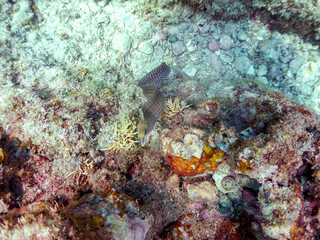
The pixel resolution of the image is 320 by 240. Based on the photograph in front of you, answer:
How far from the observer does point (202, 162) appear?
10.7ft

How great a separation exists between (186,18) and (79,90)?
13.1ft

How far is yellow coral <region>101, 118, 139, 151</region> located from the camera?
388 centimetres

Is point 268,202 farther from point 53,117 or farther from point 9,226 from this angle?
point 53,117

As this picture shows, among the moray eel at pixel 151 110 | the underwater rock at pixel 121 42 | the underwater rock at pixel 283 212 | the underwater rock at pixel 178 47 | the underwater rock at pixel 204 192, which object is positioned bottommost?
the underwater rock at pixel 204 192

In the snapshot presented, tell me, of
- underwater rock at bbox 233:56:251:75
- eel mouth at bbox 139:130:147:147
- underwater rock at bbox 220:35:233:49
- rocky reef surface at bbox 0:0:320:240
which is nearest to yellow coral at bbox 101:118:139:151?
rocky reef surface at bbox 0:0:320:240

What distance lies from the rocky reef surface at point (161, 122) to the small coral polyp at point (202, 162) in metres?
0.02

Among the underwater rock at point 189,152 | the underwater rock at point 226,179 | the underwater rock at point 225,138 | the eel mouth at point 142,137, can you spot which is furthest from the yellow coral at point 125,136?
the underwater rock at point 226,179

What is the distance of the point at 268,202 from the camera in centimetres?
255

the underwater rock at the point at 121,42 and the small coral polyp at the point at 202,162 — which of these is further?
the underwater rock at the point at 121,42

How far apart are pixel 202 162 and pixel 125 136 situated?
187 centimetres

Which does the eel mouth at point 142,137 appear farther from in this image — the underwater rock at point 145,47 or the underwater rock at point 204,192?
the underwater rock at point 145,47

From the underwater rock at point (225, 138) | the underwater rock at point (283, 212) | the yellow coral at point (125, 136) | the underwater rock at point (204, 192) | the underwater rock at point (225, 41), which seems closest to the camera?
the underwater rock at point (283, 212)

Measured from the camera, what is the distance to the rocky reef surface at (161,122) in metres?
2.57

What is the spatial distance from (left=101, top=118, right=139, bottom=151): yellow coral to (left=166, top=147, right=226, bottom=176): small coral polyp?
41.7 inches
